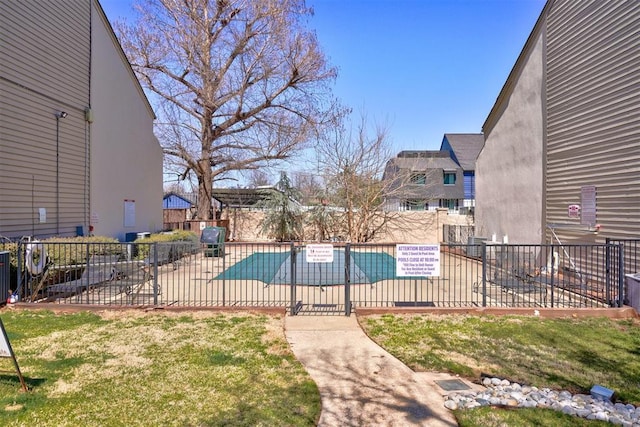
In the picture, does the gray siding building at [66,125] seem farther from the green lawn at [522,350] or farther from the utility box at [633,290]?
the utility box at [633,290]

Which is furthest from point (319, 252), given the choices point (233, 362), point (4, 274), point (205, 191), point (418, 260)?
point (205, 191)

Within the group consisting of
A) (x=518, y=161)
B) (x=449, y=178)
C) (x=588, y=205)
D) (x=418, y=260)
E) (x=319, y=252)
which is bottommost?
(x=418, y=260)

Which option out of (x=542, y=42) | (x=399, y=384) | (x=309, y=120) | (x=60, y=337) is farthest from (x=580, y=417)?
(x=309, y=120)

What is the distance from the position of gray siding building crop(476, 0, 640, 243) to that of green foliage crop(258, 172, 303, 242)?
1018 cm

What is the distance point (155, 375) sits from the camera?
4332mm

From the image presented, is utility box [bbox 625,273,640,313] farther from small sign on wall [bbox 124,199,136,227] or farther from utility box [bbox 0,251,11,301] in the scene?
small sign on wall [bbox 124,199,136,227]

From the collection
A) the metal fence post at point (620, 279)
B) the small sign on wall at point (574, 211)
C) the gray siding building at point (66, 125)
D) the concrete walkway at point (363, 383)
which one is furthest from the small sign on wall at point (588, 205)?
the gray siding building at point (66, 125)

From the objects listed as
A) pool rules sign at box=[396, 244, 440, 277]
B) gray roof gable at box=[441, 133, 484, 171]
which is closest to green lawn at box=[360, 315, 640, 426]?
pool rules sign at box=[396, 244, 440, 277]

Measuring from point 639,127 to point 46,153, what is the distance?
13.5 metres

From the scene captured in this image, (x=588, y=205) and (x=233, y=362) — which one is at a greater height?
(x=588, y=205)

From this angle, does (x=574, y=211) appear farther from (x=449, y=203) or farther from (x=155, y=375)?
(x=449, y=203)

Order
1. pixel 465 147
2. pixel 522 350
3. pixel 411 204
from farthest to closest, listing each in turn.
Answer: pixel 465 147 → pixel 411 204 → pixel 522 350

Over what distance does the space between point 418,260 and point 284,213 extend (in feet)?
46.5

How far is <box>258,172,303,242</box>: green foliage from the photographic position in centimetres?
2091
